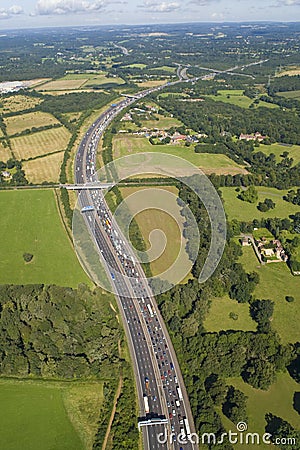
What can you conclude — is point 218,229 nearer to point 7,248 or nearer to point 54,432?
point 7,248

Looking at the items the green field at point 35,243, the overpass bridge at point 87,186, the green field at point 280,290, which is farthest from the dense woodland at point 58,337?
the overpass bridge at point 87,186

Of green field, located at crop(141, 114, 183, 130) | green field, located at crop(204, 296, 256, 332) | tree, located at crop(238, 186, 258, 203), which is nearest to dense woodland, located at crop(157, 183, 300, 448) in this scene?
green field, located at crop(204, 296, 256, 332)

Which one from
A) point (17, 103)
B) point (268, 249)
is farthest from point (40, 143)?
point (268, 249)

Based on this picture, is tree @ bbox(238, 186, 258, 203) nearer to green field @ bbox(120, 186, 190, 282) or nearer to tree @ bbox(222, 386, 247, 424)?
green field @ bbox(120, 186, 190, 282)

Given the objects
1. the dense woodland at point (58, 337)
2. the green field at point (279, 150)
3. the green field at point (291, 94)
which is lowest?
the dense woodland at point (58, 337)

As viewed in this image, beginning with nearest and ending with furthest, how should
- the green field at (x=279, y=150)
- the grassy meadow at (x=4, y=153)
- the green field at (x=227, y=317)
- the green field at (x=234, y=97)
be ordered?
the green field at (x=227, y=317) → the grassy meadow at (x=4, y=153) → the green field at (x=279, y=150) → the green field at (x=234, y=97)

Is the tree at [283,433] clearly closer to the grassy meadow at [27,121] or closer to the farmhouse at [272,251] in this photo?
the farmhouse at [272,251]

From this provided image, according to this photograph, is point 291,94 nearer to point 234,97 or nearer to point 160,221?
point 234,97
